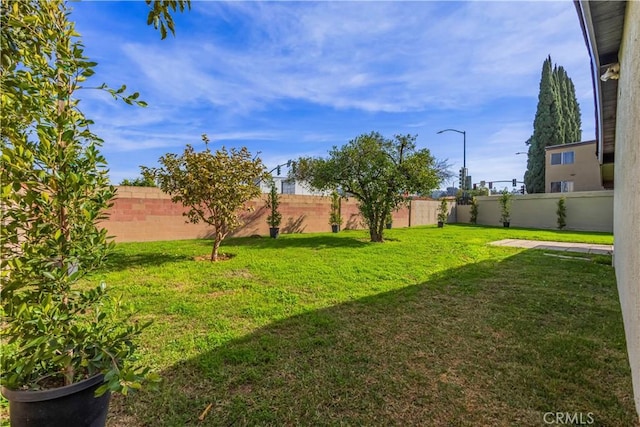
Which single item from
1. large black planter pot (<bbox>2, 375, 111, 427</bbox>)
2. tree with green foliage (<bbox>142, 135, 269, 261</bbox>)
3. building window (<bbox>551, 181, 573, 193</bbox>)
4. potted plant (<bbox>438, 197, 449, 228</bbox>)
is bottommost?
large black planter pot (<bbox>2, 375, 111, 427</bbox>)

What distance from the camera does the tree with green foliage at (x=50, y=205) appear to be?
143 centimetres

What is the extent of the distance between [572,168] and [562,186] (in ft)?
4.89

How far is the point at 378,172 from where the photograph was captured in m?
10.3

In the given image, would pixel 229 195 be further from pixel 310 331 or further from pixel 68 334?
pixel 68 334

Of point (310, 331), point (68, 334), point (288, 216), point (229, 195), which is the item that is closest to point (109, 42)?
point (68, 334)

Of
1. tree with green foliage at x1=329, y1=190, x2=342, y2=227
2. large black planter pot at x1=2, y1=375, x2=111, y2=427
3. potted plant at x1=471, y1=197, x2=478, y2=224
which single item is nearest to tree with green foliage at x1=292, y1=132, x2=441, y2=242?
tree with green foliage at x1=329, y1=190, x2=342, y2=227

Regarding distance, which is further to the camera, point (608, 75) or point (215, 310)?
point (215, 310)

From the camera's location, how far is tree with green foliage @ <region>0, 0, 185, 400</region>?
1429mm

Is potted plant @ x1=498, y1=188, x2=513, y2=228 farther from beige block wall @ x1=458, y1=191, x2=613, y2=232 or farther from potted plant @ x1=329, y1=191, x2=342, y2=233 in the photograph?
potted plant @ x1=329, y1=191, x2=342, y2=233

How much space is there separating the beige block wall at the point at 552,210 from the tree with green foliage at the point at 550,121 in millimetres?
9123

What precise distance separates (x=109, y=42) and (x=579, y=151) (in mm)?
29194

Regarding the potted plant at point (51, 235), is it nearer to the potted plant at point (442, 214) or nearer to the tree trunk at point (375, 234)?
the tree trunk at point (375, 234)

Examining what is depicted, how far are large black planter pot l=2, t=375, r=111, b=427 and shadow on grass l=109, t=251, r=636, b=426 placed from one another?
1.43 ft

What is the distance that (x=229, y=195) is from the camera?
7156 millimetres
